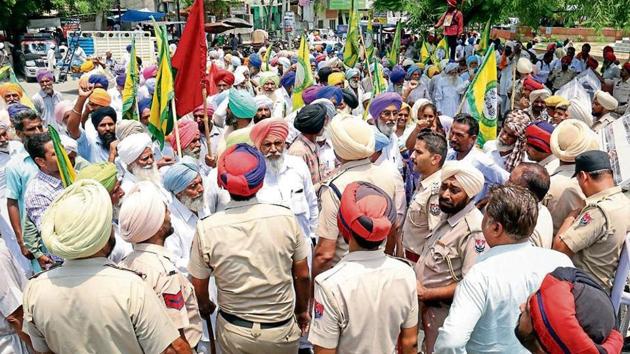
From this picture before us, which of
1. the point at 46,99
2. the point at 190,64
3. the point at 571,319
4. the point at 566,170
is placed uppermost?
the point at 190,64

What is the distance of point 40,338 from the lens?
234 cm

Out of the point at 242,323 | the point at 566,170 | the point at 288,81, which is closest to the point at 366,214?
the point at 242,323

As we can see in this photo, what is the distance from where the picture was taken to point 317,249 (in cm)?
338

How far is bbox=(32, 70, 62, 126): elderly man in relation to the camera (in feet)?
24.2

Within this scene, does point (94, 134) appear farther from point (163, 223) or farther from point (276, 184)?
point (163, 223)

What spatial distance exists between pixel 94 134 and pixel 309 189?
2589 millimetres

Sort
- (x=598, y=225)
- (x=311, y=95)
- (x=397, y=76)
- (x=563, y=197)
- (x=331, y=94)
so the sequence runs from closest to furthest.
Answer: (x=598, y=225) → (x=563, y=197) → (x=331, y=94) → (x=311, y=95) → (x=397, y=76)

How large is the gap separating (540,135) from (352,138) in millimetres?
1575

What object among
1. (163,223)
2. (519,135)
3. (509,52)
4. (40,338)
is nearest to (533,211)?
(163,223)

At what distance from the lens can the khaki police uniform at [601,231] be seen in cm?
321

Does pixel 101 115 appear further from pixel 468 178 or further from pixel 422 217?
pixel 468 178

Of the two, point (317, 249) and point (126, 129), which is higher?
point (126, 129)

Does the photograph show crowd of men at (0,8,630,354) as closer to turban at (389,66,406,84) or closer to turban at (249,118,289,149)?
turban at (249,118,289,149)

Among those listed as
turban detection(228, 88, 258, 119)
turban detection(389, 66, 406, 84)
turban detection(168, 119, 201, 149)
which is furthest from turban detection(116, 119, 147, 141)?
turban detection(389, 66, 406, 84)
